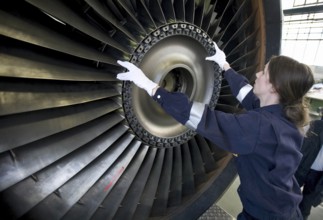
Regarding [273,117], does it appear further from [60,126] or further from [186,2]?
[60,126]

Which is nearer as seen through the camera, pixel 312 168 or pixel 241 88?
pixel 241 88

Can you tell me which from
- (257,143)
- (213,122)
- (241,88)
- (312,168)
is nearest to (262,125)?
(257,143)

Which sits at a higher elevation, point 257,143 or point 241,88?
point 241,88

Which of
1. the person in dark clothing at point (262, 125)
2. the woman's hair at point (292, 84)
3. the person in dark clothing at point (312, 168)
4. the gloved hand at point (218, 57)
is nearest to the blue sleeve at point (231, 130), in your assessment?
the person in dark clothing at point (262, 125)

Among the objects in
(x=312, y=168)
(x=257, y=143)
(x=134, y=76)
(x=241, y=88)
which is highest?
(x=134, y=76)

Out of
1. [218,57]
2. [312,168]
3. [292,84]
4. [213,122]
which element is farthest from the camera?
[312,168]

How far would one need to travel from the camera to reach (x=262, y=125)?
3.06ft

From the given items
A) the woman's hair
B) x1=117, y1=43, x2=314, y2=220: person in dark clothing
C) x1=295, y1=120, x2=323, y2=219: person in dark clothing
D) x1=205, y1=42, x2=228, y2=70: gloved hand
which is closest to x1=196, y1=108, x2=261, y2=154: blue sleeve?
x1=117, y1=43, x2=314, y2=220: person in dark clothing

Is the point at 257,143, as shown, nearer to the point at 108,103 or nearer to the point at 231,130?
the point at 231,130

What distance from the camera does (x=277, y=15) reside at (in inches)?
49.2

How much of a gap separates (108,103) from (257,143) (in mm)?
539

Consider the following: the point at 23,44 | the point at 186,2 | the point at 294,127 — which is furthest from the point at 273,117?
the point at 23,44

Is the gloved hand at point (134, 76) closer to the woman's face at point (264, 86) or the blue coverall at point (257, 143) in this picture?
the blue coverall at point (257, 143)

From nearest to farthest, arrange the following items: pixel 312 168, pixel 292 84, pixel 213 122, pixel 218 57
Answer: pixel 213 122
pixel 292 84
pixel 218 57
pixel 312 168
